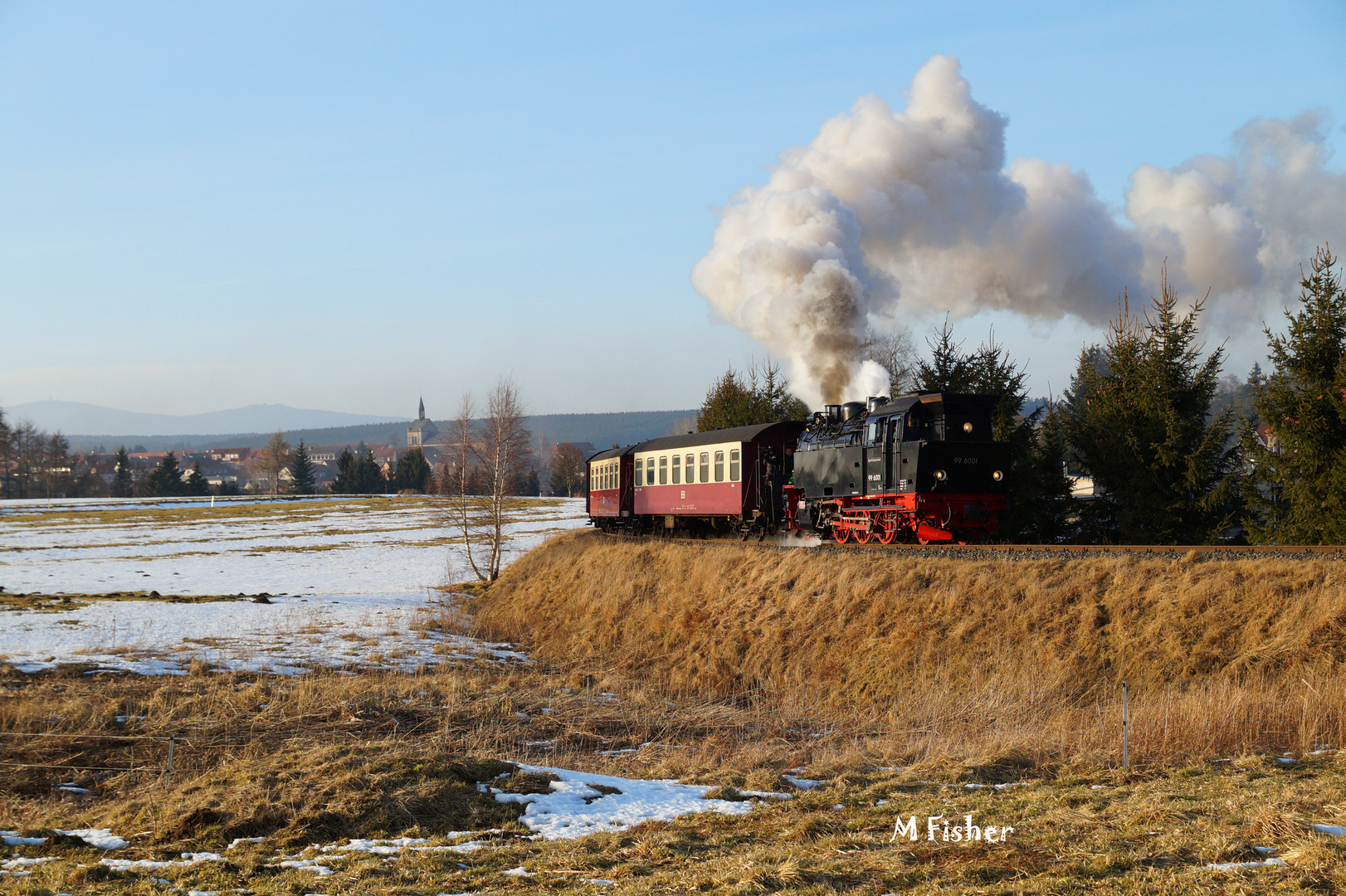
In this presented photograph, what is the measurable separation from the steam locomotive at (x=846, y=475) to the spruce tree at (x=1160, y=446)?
4.75 m

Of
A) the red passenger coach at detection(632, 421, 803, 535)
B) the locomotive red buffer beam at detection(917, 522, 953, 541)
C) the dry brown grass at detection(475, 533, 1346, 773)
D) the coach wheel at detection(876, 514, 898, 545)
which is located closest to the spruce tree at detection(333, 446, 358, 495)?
the red passenger coach at detection(632, 421, 803, 535)

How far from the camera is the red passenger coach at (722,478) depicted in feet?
84.6

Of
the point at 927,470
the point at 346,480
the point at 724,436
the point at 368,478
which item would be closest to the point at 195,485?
the point at 346,480

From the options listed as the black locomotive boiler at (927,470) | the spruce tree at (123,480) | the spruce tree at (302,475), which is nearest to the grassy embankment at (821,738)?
the black locomotive boiler at (927,470)

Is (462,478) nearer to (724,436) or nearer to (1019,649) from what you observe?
(724,436)

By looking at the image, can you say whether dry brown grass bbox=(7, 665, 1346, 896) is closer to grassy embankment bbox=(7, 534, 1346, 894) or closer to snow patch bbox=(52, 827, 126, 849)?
grassy embankment bbox=(7, 534, 1346, 894)

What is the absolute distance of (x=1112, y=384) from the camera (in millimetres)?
23797

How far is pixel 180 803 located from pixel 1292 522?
2071 centimetres

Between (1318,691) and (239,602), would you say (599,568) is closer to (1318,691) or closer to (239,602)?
(239,602)

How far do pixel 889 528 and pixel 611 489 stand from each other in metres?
16.9

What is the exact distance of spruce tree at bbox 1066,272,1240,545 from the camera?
70.9ft

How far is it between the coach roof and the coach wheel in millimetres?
5884

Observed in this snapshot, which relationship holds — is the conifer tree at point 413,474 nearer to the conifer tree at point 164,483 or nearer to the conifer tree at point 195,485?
the conifer tree at point 195,485

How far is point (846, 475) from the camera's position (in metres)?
21.8
